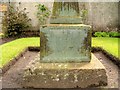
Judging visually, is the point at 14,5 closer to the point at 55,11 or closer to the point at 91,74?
the point at 55,11

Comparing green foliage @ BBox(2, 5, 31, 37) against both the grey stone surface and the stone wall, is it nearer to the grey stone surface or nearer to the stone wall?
the stone wall

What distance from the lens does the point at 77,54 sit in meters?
5.15

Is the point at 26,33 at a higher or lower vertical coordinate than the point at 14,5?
lower

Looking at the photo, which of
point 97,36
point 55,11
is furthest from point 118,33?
point 55,11

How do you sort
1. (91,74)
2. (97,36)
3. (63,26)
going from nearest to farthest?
(91,74)
(63,26)
(97,36)

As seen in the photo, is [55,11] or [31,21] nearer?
[55,11]

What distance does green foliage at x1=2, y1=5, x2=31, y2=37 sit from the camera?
13.3 m

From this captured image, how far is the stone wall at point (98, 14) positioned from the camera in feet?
45.4

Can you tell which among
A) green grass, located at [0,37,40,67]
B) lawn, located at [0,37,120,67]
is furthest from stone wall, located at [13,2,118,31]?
green grass, located at [0,37,40,67]

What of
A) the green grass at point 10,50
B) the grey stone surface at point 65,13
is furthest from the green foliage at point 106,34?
the grey stone surface at point 65,13

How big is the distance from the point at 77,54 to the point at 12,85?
1.29 metres

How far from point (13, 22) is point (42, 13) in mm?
1526

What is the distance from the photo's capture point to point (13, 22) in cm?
1334

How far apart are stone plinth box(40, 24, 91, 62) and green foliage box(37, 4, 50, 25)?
870 centimetres
